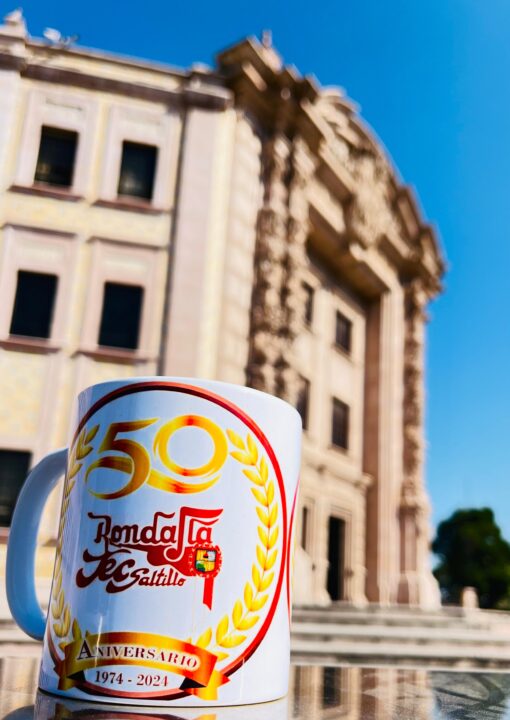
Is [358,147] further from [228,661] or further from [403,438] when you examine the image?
[228,661]

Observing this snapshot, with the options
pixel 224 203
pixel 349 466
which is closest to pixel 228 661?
A: pixel 224 203

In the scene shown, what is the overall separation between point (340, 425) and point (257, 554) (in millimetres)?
17293

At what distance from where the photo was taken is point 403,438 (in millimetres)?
20016

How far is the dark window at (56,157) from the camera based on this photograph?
42.9ft

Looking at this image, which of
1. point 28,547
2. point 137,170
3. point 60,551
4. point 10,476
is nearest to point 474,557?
point 137,170

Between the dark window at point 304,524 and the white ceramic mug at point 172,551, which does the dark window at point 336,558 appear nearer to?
the dark window at point 304,524

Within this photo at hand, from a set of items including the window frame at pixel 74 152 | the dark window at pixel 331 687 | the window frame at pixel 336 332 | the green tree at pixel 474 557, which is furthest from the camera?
the green tree at pixel 474 557

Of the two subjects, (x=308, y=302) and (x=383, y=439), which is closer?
(x=308, y=302)

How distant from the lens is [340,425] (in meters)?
18.4

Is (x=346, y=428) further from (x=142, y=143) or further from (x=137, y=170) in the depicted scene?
(x=142, y=143)

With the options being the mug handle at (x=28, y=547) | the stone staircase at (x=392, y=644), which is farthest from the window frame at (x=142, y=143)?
the mug handle at (x=28, y=547)

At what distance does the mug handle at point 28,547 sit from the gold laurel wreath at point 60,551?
170 millimetres

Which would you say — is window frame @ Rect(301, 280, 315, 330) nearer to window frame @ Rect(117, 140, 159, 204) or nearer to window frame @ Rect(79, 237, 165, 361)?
window frame @ Rect(117, 140, 159, 204)

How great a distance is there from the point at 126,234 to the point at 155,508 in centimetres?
1205
